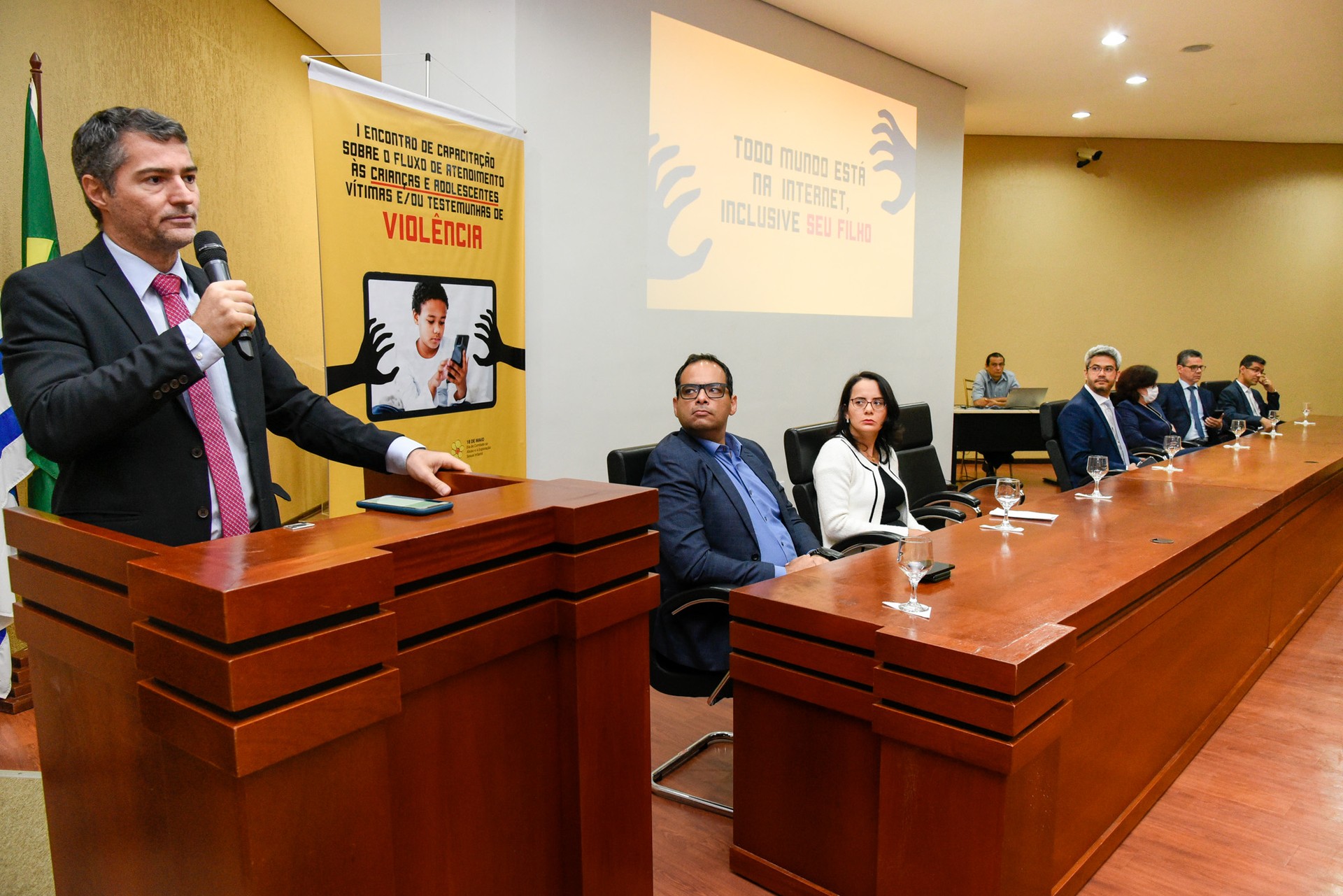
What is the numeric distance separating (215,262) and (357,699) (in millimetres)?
776

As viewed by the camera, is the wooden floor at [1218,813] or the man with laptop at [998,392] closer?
the wooden floor at [1218,813]

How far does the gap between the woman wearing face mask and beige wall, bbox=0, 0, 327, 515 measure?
5.03m

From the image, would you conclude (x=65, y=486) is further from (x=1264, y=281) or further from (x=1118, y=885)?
(x=1264, y=281)

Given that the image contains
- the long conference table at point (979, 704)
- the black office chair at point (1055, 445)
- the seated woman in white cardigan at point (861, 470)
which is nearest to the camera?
the long conference table at point (979, 704)

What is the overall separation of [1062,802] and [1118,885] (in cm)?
35

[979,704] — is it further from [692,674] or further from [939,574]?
[692,674]

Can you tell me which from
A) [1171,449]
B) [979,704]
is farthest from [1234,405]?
[979,704]

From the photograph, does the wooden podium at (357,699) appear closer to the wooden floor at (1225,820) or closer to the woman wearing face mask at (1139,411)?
the wooden floor at (1225,820)

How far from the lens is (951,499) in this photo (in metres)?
3.56

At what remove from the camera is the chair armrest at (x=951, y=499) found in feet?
11.6

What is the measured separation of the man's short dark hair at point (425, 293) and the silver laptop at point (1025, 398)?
20.3ft

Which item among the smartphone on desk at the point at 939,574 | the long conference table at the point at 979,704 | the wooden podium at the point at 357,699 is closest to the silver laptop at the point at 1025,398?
the long conference table at the point at 979,704

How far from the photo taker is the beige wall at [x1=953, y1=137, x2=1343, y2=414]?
9.27 metres

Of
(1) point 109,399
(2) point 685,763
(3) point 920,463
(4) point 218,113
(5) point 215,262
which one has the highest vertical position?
(4) point 218,113
